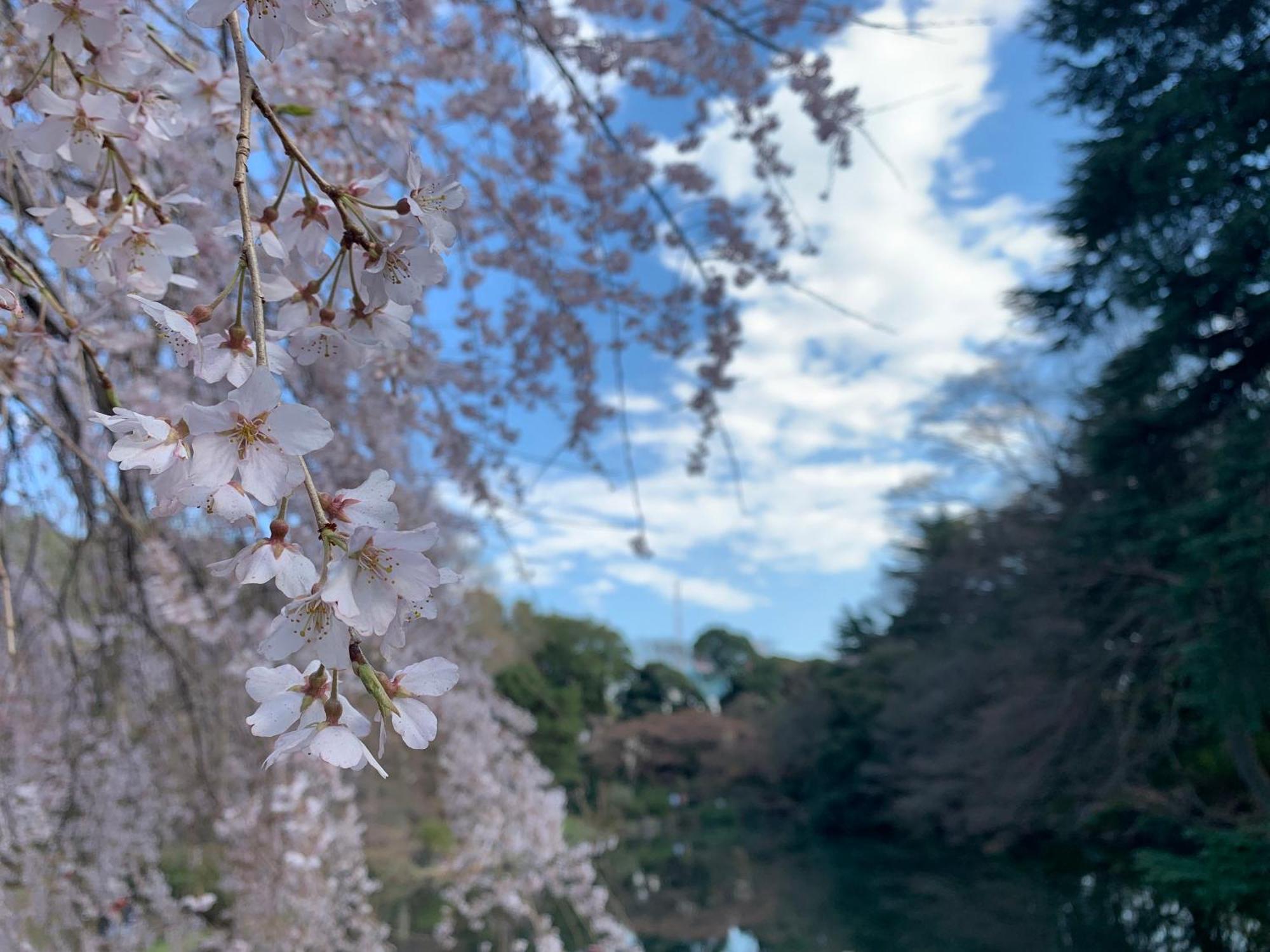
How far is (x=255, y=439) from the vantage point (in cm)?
45

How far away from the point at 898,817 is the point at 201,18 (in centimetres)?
1205

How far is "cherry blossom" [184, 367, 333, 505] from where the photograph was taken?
0.42 meters

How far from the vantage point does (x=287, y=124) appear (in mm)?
1328

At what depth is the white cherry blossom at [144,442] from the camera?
1.42 feet

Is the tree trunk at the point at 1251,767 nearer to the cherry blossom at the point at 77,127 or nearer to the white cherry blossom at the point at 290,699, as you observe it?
the white cherry blossom at the point at 290,699

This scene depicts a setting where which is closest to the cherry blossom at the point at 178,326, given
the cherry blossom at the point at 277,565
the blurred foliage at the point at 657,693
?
the cherry blossom at the point at 277,565

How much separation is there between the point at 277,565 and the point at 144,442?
0.10 m

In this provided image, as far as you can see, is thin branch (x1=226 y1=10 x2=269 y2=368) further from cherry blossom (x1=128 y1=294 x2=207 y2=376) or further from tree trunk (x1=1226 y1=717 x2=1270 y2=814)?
tree trunk (x1=1226 y1=717 x2=1270 y2=814)

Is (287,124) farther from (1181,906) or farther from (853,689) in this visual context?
(853,689)

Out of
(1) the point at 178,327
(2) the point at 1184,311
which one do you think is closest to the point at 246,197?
(1) the point at 178,327

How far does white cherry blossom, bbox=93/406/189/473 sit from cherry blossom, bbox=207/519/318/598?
2.7 inches

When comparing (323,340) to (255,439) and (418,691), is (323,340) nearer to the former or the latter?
(255,439)

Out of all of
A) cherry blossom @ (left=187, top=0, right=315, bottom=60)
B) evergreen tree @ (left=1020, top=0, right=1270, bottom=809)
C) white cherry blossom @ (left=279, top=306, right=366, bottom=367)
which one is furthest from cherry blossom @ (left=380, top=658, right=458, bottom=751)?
evergreen tree @ (left=1020, top=0, right=1270, bottom=809)

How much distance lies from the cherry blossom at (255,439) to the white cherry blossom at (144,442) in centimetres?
2
